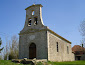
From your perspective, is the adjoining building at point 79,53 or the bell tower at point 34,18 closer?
the bell tower at point 34,18

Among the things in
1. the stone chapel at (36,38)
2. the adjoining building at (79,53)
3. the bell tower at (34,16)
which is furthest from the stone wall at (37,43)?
the adjoining building at (79,53)

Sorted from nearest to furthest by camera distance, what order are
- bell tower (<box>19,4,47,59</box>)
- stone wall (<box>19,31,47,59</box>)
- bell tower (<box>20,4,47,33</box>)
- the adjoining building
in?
stone wall (<box>19,31,47,59</box>), bell tower (<box>19,4,47,59</box>), bell tower (<box>20,4,47,33</box>), the adjoining building

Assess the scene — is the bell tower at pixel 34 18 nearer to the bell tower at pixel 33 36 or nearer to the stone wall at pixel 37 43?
the bell tower at pixel 33 36

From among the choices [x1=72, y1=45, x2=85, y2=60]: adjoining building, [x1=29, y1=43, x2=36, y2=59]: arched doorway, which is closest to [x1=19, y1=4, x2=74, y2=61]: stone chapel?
[x1=29, y1=43, x2=36, y2=59]: arched doorway

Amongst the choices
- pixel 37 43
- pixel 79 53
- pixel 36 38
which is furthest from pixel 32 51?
pixel 79 53

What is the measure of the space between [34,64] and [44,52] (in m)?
5.98

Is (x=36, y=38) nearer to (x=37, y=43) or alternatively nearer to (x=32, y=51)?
(x=37, y=43)

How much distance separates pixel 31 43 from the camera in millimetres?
17078

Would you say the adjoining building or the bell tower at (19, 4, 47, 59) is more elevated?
the bell tower at (19, 4, 47, 59)

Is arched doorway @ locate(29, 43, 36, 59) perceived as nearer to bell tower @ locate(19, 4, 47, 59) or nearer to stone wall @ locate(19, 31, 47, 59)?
bell tower @ locate(19, 4, 47, 59)

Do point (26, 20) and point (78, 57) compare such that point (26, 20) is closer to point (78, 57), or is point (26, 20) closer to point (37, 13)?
point (37, 13)

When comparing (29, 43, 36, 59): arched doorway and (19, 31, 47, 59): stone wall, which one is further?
(29, 43, 36, 59): arched doorway

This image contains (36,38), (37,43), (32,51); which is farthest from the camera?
(32,51)

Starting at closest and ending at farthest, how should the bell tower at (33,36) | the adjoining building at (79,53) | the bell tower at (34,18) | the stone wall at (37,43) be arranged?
the stone wall at (37,43), the bell tower at (33,36), the bell tower at (34,18), the adjoining building at (79,53)
